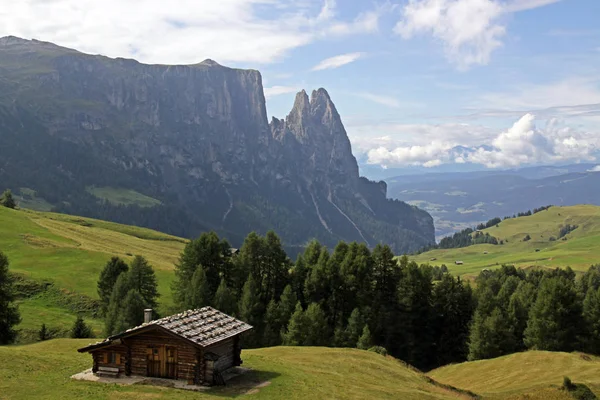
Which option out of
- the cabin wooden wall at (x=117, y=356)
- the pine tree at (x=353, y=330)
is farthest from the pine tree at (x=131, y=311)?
the pine tree at (x=353, y=330)

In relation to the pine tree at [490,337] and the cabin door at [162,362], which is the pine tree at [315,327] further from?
the cabin door at [162,362]

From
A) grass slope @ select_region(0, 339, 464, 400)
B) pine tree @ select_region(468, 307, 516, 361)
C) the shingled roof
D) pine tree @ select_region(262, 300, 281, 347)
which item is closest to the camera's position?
grass slope @ select_region(0, 339, 464, 400)

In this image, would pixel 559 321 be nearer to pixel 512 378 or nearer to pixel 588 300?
pixel 588 300

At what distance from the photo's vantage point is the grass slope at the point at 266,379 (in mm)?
39938

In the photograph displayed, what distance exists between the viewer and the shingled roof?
44.1 m

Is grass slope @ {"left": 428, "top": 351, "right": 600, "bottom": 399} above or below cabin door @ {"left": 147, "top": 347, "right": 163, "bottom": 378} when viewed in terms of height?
below

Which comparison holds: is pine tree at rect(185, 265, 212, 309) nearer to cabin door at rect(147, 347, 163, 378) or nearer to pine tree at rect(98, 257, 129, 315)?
pine tree at rect(98, 257, 129, 315)

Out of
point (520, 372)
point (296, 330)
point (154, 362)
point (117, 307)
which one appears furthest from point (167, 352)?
point (520, 372)

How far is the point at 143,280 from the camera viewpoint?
91875 mm

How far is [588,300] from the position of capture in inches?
3720

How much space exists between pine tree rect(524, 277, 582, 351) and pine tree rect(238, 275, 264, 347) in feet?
146

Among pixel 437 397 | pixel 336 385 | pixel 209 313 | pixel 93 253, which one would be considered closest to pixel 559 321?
pixel 437 397

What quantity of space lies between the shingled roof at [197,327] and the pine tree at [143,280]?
143ft

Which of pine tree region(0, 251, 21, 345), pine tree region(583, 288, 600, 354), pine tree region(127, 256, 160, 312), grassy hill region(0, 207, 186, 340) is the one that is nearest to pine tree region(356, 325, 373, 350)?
pine tree region(127, 256, 160, 312)
